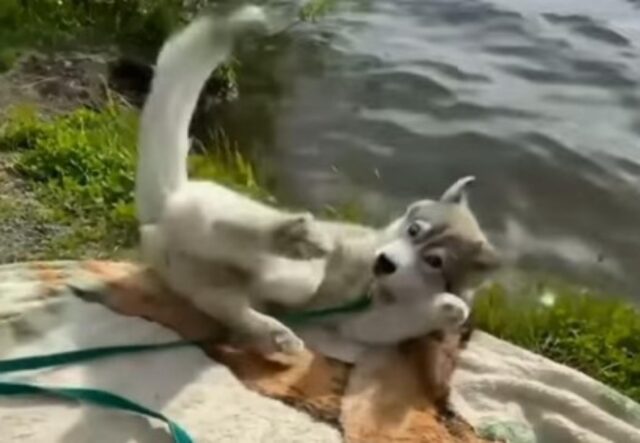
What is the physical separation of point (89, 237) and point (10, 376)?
1024 mm

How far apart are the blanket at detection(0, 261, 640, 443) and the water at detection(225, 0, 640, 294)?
1.31 m

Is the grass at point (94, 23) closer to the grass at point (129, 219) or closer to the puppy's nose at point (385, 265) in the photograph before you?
the grass at point (129, 219)

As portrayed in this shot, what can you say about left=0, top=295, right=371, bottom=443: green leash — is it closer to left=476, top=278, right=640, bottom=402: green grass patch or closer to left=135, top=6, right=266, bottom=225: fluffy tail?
left=135, top=6, right=266, bottom=225: fluffy tail

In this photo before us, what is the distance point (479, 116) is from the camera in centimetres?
479

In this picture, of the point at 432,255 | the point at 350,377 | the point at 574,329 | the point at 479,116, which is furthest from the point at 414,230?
the point at 479,116

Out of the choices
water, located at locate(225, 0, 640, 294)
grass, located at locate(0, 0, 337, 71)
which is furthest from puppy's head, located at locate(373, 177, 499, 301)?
grass, located at locate(0, 0, 337, 71)

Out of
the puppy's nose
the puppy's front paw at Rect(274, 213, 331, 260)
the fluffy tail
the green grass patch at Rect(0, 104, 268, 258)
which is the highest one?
the fluffy tail

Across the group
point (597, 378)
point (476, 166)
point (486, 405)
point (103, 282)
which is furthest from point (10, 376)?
point (476, 166)

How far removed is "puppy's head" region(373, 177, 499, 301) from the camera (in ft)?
7.79

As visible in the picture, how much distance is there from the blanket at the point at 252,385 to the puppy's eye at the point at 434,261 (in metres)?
0.15

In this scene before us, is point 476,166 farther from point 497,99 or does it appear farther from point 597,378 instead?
point 597,378

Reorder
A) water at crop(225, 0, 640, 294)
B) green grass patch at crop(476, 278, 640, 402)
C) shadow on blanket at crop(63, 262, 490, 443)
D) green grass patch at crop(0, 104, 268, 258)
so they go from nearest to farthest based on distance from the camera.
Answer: shadow on blanket at crop(63, 262, 490, 443), green grass patch at crop(476, 278, 640, 402), green grass patch at crop(0, 104, 268, 258), water at crop(225, 0, 640, 294)

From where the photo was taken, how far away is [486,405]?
239 cm

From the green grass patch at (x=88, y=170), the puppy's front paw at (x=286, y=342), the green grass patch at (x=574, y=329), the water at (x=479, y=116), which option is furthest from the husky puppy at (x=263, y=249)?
the water at (x=479, y=116)
